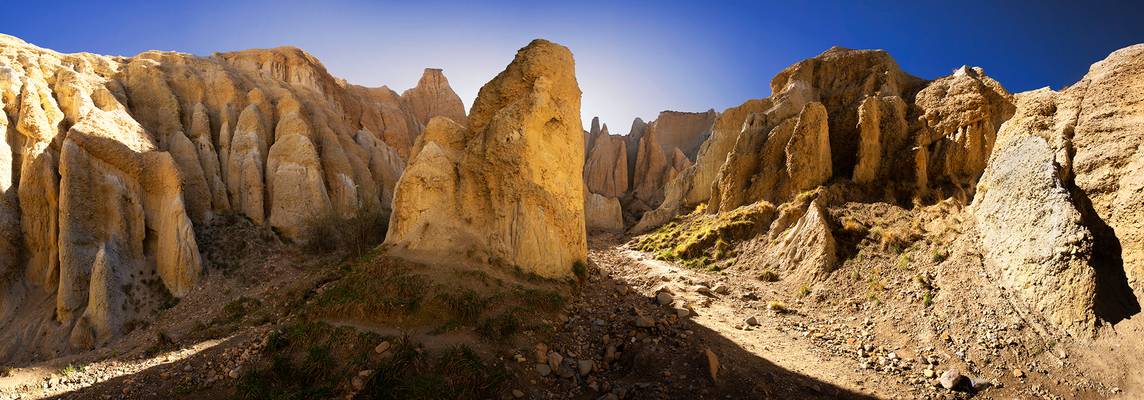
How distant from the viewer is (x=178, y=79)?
27.5 metres

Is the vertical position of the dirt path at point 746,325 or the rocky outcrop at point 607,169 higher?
the rocky outcrop at point 607,169

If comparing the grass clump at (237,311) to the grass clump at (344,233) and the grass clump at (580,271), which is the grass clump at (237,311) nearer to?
the grass clump at (344,233)

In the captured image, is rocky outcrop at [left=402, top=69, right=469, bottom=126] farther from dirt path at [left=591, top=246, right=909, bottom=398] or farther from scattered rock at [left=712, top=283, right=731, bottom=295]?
scattered rock at [left=712, top=283, right=731, bottom=295]

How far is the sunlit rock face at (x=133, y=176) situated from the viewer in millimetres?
16922

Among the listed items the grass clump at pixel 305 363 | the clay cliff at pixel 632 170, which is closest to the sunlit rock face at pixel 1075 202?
the grass clump at pixel 305 363

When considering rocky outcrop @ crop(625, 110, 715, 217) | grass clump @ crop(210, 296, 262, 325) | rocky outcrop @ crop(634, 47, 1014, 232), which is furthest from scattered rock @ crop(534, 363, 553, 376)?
A: rocky outcrop @ crop(625, 110, 715, 217)

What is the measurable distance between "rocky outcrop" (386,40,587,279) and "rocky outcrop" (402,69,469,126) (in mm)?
42311

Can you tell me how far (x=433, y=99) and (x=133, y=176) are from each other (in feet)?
128

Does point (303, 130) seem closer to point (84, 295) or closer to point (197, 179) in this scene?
point (197, 179)

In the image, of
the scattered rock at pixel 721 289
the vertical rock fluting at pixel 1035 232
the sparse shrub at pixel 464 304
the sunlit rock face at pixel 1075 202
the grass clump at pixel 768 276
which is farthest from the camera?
the grass clump at pixel 768 276

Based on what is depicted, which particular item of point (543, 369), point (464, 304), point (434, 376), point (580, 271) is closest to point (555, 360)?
point (543, 369)

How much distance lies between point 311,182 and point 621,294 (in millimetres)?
19099

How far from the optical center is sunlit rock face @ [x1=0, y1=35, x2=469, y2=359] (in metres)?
16.9

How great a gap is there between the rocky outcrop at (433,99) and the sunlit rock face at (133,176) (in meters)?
23.3
